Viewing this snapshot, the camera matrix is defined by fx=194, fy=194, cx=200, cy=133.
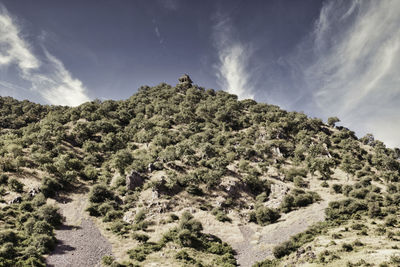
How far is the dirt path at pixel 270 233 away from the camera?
4099cm

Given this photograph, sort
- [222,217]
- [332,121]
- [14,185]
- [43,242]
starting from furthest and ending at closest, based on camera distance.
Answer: [332,121]
[14,185]
[222,217]
[43,242]

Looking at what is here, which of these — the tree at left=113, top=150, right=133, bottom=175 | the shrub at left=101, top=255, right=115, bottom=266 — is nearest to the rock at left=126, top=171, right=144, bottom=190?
the tree at left=113, top=150, right=133, bottom=175

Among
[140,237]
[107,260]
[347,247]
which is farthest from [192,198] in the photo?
[347,247]

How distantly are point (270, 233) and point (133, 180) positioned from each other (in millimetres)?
44168

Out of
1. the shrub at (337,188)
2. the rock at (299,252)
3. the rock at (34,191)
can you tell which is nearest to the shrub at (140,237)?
the rock at (299,252)

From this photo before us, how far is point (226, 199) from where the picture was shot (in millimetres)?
63562

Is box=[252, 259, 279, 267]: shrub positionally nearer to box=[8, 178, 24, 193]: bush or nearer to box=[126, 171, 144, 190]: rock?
box=[126, 171, 144, 190]: rock

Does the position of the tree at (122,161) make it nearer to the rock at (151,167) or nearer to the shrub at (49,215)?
the rock at (151,167)

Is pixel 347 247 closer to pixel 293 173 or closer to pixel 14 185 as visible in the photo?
pixel 293 173

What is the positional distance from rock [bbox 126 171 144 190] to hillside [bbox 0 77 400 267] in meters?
0.33

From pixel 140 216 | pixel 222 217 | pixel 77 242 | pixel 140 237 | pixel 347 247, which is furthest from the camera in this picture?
pixel 222 217

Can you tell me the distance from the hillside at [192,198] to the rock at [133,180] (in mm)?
334

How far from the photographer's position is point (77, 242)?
4119 cm

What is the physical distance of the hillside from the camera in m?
36.8
